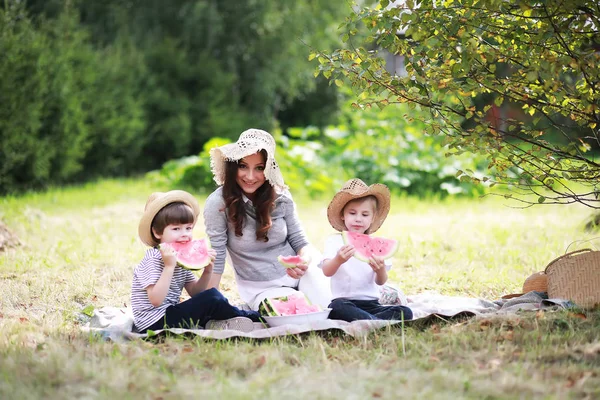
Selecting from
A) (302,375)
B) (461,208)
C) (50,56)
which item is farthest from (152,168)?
(302,375)

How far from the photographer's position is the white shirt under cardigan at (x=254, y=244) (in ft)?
16.3

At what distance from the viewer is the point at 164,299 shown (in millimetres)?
4594

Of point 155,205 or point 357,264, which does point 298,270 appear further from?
point 155,205

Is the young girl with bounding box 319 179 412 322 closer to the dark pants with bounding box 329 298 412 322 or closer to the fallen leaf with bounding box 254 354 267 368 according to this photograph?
the dark pants with bounding box 329 298 412 322

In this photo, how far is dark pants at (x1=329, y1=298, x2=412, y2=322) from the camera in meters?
4.61

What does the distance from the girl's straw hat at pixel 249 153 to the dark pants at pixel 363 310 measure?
3.20ft

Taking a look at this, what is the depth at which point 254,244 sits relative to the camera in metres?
5.09

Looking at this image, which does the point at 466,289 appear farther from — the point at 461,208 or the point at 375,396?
the point at 461,208

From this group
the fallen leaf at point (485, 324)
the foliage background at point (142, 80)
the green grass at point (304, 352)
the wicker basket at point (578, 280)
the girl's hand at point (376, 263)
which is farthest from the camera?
the foliage background at point (142, 80)

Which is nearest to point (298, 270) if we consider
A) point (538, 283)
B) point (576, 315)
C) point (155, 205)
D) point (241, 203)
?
point (241, 203)

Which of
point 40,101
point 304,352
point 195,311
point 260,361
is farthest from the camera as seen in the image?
point 40,101

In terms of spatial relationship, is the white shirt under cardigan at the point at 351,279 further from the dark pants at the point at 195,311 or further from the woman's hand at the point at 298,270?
the dark pants at the point at 195,311

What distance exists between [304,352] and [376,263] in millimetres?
878

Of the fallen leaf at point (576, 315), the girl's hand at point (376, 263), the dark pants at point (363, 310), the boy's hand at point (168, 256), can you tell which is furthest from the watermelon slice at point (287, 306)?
the fallen leaf at point (576, 315)
